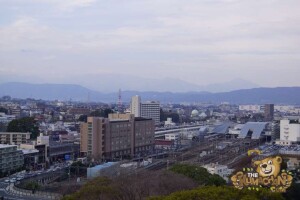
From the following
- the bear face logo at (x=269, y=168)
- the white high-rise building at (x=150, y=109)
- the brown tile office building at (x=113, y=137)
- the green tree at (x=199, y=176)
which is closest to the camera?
the bear face logo at (x=269, y=168)

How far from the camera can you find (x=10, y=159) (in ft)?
66.0

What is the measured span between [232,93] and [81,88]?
69.7 meters

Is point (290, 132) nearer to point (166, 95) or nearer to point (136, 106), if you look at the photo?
point (136, 106)

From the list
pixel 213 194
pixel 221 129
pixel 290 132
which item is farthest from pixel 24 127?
pixel 213 194

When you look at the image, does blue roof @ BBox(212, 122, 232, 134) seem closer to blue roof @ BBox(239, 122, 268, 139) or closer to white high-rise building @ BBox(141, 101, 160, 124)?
blue roof @ BBox(239, 122, 268, 139)

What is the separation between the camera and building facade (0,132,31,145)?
2578 centimetres

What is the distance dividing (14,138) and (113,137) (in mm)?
5527

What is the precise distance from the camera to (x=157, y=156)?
25.9 m

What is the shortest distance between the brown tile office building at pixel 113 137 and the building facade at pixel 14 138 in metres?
3.43

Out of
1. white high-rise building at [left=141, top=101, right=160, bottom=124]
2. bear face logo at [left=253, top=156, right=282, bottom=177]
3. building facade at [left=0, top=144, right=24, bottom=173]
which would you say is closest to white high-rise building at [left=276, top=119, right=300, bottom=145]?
white high-rise building at [left=141, top=101, right=160, bottom=124]

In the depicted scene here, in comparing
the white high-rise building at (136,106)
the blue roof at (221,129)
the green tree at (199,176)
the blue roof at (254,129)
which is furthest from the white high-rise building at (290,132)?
the green tree at (199,176)

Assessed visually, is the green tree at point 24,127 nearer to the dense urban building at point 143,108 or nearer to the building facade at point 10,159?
the building facade at point 10,159

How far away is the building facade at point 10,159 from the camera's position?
64.3 feet

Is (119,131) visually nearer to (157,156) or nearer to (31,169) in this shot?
(157,156)
